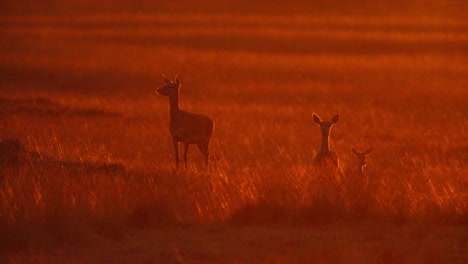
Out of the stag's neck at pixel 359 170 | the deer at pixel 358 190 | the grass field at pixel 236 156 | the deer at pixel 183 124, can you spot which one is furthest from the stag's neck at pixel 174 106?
the deer at pixel 358 190

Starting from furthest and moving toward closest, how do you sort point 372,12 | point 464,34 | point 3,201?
1. point 372,12
2. point 464,34
3. point 3,201

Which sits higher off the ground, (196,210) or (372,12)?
(372,12)

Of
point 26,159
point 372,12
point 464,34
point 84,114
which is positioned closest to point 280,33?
point 464,34

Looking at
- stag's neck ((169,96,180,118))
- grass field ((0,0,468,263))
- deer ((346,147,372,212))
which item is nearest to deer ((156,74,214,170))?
stag's neck ((169,96,180,118))

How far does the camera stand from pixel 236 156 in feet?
61.3

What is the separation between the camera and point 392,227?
460 inches

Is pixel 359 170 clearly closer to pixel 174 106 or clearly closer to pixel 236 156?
pixel 174 106

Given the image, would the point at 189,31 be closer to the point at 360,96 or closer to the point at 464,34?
the point at 464,34

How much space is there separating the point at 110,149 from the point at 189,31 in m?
48.1

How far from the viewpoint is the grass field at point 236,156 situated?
10922mm

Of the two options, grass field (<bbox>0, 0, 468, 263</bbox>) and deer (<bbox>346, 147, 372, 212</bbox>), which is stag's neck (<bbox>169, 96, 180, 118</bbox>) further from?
deer (<bbox>346, 147, 372, 212</bbox>)

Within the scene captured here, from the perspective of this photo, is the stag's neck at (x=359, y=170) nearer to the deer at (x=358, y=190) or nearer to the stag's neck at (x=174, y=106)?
the deer at (x=358, y=190)

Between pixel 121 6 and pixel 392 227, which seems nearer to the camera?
pixel 392 227

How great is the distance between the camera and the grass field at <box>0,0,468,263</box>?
10.9 metres
